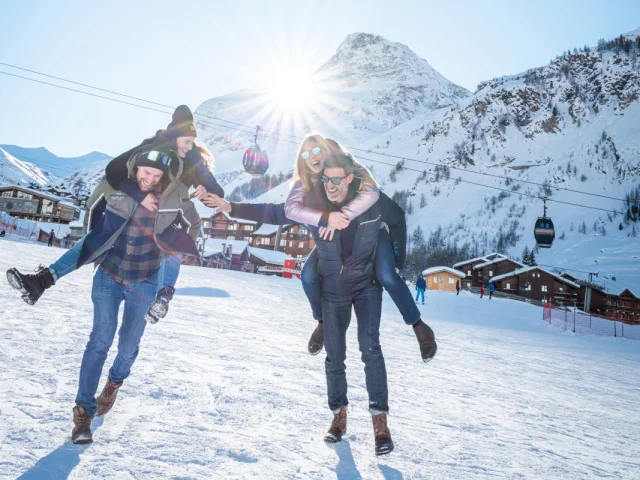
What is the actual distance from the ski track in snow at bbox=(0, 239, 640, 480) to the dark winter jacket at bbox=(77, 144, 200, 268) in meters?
1.00

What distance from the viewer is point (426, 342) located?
9.09 feet

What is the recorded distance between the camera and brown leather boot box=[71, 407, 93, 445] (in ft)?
7.19

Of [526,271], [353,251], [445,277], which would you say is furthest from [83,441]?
[526,271]

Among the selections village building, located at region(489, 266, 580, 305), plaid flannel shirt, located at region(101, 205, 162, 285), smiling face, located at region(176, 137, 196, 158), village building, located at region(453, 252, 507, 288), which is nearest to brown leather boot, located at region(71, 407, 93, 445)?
plaid flannel shirt, located at region(101, 205, 162, 285)

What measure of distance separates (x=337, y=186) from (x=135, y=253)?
1.33 m

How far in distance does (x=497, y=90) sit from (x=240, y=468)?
197 m

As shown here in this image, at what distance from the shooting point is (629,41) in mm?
152875

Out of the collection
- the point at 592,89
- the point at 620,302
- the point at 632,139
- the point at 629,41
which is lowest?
the point at 620,302

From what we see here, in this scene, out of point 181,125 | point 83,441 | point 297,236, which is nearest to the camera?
point 83,441

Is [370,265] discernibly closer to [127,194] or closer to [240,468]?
[240,468]

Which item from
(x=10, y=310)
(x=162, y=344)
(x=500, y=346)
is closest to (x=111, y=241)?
(x=162, y=344)

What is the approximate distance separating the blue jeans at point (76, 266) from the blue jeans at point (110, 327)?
62 millimetres

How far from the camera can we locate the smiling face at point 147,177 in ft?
8.69

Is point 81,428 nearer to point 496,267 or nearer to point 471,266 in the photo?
point 496,267
